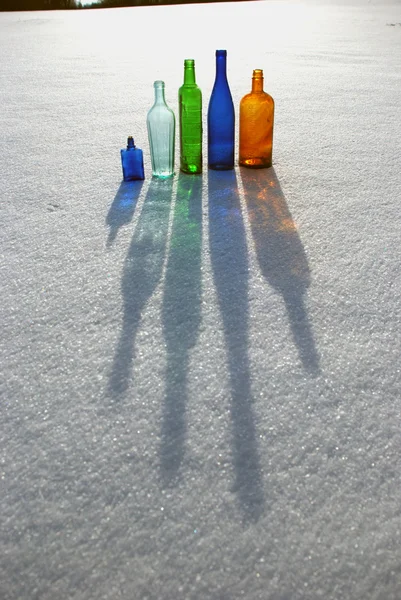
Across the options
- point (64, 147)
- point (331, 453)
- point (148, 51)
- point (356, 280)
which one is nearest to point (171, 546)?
point (331, 453)

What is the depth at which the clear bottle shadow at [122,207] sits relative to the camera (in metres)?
1.12

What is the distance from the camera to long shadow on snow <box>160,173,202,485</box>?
0.60 meters

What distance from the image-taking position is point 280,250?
1.02m

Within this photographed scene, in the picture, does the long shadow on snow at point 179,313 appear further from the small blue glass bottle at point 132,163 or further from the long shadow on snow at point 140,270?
the small blue glass bottle at point 132,163

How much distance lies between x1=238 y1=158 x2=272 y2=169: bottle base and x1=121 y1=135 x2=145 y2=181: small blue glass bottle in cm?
30

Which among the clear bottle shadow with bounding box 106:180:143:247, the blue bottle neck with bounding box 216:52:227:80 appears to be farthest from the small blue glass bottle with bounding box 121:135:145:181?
the blue bottle neck with bounding box 216:52:227:80

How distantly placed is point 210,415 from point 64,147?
1.32 metres

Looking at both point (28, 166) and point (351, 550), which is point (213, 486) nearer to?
point (351, 550)

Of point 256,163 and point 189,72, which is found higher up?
point 189,72

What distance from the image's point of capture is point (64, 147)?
1685mm

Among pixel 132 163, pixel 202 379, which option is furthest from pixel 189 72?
pixel 202 379

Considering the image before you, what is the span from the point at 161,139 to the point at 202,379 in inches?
34.1

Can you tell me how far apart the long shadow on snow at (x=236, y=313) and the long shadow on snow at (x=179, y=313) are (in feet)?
0.13

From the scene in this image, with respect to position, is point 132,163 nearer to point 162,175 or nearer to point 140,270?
point 162,175
